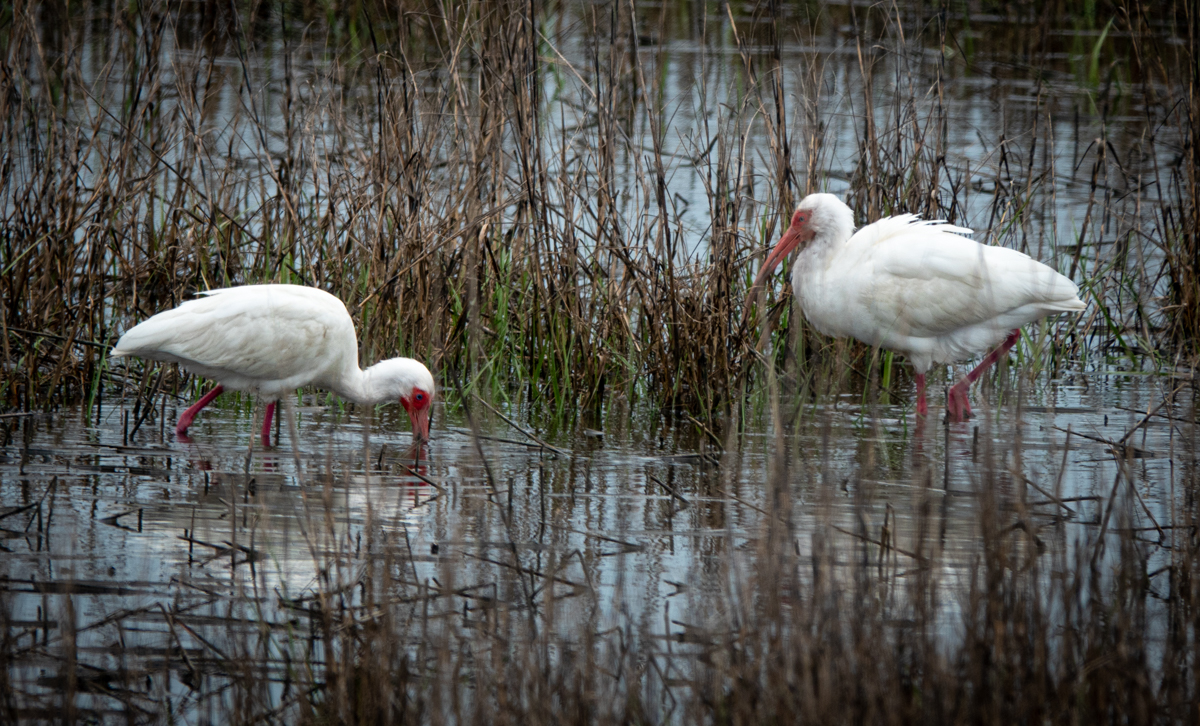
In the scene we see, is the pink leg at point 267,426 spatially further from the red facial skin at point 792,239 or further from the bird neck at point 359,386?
the red facial skin at point 792,239

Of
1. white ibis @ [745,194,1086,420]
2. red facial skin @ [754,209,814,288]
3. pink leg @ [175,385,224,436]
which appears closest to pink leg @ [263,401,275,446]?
pink leg @ [175,385,224,436]

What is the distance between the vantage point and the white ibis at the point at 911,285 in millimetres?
6879

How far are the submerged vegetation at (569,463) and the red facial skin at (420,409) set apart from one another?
0.22 metres

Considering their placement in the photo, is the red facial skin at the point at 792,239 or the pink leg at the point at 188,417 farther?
the red facial skin at the point at 792,239

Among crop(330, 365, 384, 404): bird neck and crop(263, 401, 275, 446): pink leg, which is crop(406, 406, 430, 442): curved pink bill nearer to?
crop(330, 365, 384, 404): bird neck

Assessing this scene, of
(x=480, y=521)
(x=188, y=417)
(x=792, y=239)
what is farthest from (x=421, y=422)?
(x=480, y=521)

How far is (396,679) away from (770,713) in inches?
34.1

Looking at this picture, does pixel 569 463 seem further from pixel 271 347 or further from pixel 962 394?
pixel 962 394

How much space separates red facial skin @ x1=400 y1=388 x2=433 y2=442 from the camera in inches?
249

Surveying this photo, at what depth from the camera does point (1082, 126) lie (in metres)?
13.8

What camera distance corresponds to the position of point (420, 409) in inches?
251

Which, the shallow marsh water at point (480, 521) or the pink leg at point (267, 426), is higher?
the pink leg at point (267, 426)

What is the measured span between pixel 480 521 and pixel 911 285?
3703mm

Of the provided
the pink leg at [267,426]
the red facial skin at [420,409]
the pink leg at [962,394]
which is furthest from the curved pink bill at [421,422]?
the pink leg at [962,394]
